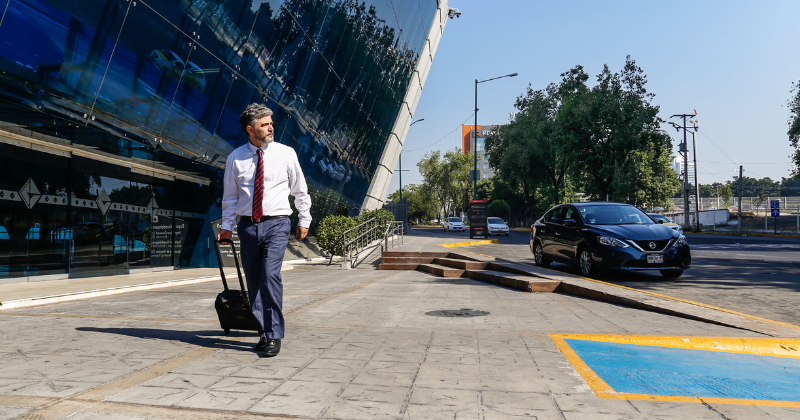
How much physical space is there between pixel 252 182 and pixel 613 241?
822 centimetres

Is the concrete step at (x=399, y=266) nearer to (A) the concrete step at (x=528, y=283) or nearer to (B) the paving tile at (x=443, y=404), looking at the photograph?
(A) the concrete step at (x=528, y=283)

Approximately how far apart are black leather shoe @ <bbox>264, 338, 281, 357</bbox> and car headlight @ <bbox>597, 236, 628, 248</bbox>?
8.06 meters

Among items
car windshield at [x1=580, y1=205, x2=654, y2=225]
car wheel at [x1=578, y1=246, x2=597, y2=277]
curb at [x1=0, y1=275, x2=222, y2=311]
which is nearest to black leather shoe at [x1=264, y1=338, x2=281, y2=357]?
curb at [x1=0, y1=275, x2=222, y2=311]

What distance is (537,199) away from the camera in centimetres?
6419

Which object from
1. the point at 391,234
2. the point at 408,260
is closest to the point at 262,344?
the point at 408,260

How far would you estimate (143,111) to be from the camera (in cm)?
1102

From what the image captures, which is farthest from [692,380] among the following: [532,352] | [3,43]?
[3,43]

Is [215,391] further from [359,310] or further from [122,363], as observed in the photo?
[359,310]

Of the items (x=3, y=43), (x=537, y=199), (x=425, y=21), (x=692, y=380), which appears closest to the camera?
(x=692, y=380)

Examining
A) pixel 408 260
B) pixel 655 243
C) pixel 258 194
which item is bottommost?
pixel 408 260

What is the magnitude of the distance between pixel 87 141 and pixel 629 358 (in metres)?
11.7

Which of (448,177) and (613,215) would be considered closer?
(613,215)

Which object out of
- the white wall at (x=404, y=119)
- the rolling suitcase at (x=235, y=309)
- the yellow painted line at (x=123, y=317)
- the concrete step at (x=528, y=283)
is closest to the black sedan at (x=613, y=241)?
the concrete step at (x=528, y=283)

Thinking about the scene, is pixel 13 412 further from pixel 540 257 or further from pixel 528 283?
pixel 540 257
